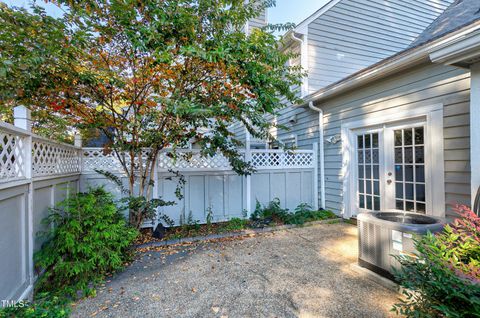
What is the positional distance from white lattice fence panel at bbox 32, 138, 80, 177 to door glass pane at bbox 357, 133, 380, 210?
17.5ft

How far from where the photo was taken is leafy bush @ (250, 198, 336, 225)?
5.01 metres

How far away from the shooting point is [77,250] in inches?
99.8

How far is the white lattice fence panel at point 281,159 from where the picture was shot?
5.39m

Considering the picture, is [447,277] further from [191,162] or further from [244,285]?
[191,162]

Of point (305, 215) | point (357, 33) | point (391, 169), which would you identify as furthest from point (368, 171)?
point (357, 33)

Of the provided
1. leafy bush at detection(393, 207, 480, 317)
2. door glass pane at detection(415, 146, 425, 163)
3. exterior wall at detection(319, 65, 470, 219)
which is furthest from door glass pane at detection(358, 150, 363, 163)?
leafy bush at detection(393, 207, 480, 317)

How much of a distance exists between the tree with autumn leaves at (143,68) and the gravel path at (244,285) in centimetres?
119

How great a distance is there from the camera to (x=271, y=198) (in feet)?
18.0

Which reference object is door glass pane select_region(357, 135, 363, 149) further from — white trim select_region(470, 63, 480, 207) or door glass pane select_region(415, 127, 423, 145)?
white trim select_region(470, 63, 480, 207)

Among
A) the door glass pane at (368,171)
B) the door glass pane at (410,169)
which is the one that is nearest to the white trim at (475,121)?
the door glass pane at (410,169)

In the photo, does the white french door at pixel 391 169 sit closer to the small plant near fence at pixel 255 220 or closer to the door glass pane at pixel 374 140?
the door glass pane at pixel 374 140

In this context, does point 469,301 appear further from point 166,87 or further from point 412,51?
point 166,87

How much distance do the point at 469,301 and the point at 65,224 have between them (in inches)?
145

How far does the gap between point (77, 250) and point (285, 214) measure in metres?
3.83
